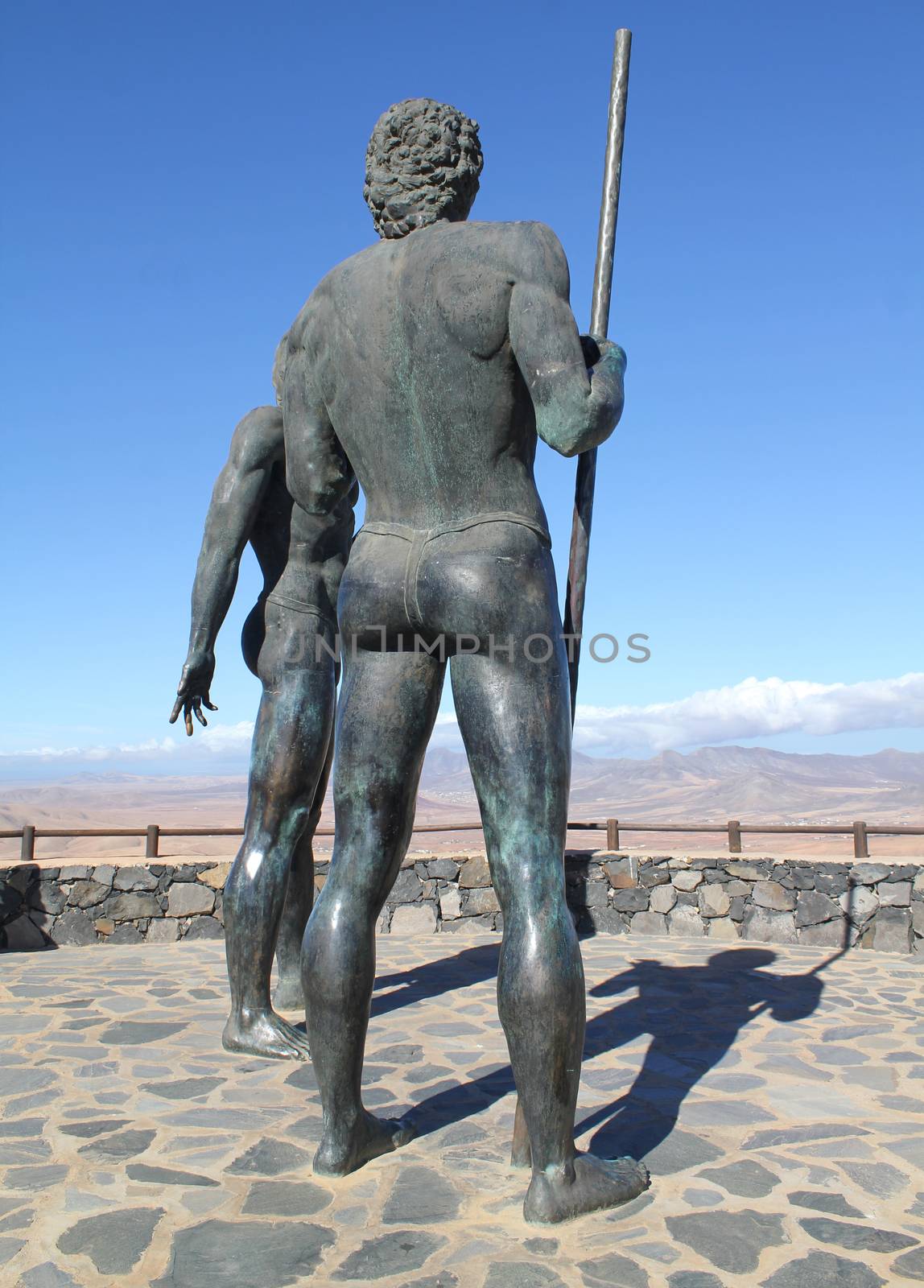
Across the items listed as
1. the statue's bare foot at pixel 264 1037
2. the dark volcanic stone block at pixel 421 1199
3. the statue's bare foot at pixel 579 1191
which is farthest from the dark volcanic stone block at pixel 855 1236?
the statue's bare foot at pixel 264 1037

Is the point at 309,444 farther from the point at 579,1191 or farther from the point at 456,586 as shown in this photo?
the point at 579,1191

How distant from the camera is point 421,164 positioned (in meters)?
2.61

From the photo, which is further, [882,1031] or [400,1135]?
[882,1031]

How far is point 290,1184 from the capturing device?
2.48 meters

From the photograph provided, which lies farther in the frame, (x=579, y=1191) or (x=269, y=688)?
(x=269, y=688)

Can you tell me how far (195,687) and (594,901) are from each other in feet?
13.6

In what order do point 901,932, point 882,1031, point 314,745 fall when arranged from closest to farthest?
point 314,745, point 882,1031, point 901,932

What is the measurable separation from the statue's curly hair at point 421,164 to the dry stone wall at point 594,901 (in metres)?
4.73

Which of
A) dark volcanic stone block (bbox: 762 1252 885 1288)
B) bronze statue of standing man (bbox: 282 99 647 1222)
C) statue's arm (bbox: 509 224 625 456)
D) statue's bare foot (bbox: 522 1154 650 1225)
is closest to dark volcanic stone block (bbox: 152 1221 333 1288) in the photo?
bronze statue of standing man (bbox: 282 99 647 1222)

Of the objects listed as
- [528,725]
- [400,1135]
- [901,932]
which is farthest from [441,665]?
[901,932]

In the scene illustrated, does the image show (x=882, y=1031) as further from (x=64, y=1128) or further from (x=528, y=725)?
(x=64, y=1128)

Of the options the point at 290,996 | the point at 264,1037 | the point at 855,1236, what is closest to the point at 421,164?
the point at 855,1236

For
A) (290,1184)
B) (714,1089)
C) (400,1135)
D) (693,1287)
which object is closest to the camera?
(693,1287)

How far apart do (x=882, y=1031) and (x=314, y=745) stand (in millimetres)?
2584
